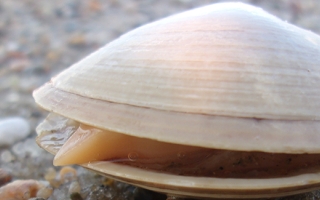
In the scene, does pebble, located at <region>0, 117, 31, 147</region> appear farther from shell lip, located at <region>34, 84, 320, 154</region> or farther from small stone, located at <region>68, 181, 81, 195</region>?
shell lip, located at <region>34, 84, 320, 154</region>

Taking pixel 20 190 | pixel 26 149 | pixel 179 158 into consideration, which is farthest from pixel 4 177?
pixel 179 158

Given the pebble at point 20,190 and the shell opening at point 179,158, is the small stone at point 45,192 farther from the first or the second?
the shell opening at point 179,158

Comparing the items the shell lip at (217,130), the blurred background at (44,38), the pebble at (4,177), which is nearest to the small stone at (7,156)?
the blurred background at (44,38)

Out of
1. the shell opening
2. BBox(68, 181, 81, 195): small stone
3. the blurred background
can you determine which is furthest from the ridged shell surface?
the blurred background

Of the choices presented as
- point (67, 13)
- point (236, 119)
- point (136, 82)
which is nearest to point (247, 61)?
point (236, 119)

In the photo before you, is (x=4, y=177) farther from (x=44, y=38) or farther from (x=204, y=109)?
(x=44, y=38)

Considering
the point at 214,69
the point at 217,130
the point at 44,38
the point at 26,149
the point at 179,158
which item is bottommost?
the point at 26,149
